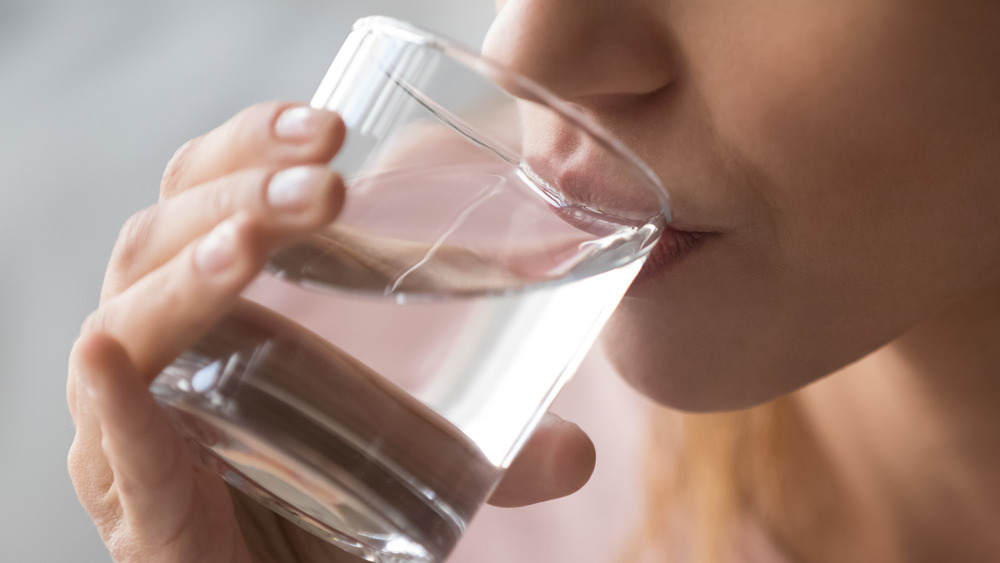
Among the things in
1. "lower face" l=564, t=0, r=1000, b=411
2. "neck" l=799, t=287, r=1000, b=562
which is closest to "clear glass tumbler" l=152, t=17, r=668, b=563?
"lower face" l=564, t=0, r=1000, b=411

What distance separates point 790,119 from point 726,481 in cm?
86

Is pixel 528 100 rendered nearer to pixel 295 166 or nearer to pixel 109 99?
pixel 295 166

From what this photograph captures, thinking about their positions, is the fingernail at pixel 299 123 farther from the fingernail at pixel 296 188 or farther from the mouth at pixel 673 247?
the mouth at pixel 673 247

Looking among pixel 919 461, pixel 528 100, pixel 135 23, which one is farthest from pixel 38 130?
pixel 919 461

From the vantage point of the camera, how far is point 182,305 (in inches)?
18.7

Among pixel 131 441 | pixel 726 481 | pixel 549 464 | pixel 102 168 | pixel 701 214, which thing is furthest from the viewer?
pixel 102 168

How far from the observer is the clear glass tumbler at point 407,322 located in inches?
18.1

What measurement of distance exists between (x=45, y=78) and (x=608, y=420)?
50.8 inches

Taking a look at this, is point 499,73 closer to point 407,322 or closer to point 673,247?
point 407,322

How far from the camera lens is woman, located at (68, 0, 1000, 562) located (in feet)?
1.61

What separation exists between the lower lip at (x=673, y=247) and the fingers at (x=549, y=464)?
176 mm

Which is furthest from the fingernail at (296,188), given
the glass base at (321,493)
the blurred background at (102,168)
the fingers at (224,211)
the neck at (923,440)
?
the blurred background at (102,168)

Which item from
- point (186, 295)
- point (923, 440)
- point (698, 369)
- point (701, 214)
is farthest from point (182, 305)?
point (923, 440)

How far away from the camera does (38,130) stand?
5.45 ft
